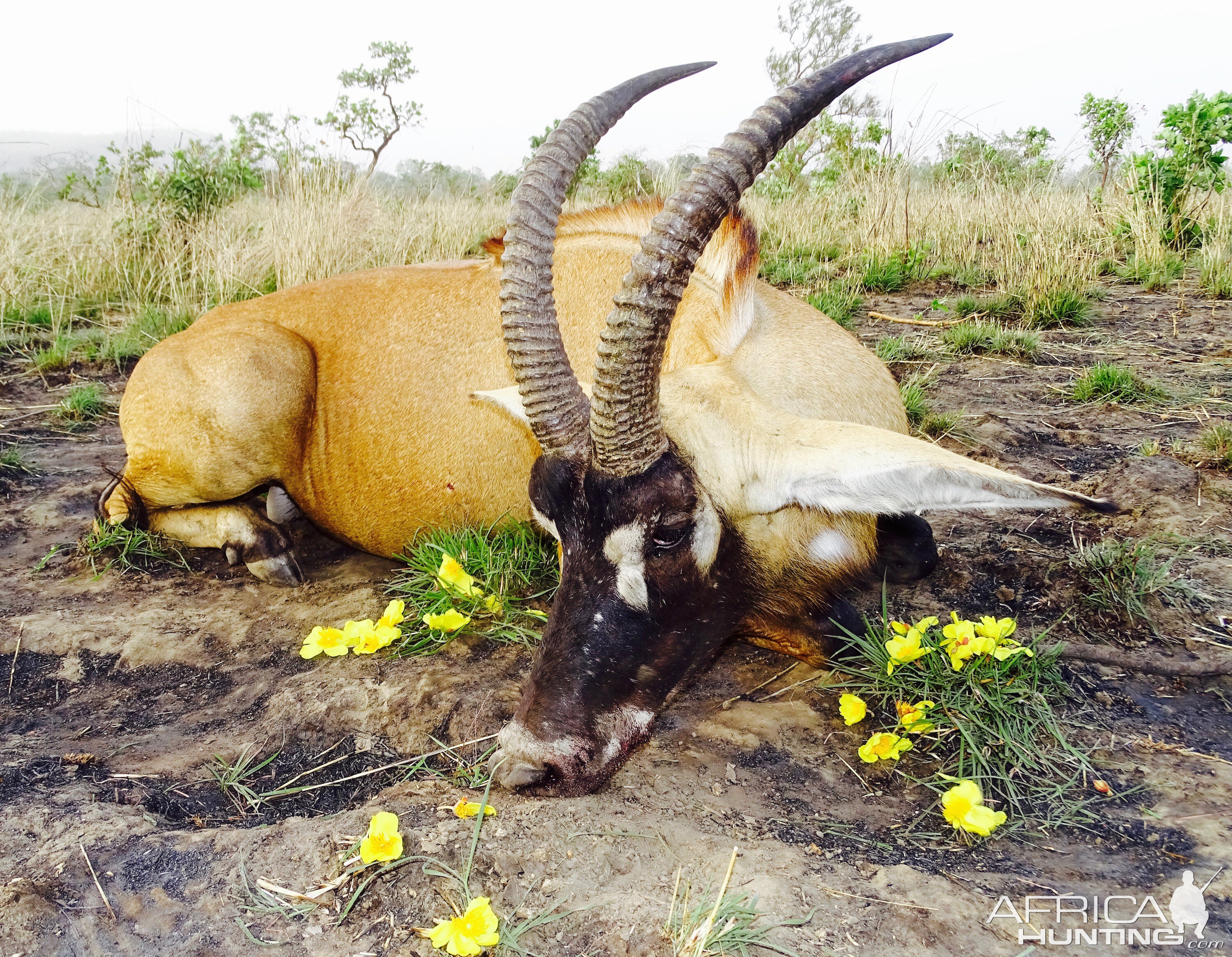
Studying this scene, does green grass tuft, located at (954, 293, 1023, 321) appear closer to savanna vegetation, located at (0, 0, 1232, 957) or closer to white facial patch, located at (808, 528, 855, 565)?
savanna vegetation, located at (0, 0, 1232, 957)

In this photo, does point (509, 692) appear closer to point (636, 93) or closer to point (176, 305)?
point (636, 93)

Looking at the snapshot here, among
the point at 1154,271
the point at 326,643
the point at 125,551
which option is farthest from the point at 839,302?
the point at 125,551

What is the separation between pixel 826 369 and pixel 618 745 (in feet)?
5.48

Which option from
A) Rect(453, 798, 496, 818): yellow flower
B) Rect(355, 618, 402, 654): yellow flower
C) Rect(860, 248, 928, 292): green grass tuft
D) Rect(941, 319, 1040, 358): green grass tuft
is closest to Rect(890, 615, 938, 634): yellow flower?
Rect(453, 798, 496, 818): yellow flower

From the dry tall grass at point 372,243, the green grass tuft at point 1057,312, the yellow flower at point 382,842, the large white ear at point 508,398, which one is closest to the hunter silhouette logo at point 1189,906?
the yellow flower at point 382,842

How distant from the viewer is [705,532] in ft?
8.39

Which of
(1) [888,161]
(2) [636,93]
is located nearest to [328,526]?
(2) [636,93]

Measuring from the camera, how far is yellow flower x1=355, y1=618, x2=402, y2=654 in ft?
10.4

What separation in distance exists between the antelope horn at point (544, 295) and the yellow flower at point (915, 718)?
1.28 metres

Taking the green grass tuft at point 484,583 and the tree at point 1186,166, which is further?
the tree at point 1186,166

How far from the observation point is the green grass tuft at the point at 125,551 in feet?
13.7

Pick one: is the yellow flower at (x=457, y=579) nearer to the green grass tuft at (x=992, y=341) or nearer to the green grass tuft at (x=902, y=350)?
the green grass tuft at (x=902, y=350)

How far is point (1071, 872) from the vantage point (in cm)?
204

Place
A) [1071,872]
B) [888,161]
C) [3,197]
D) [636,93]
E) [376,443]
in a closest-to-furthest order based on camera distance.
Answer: [1071,872]
[636,93]
[376,443]
[888,161]
[3,197]
